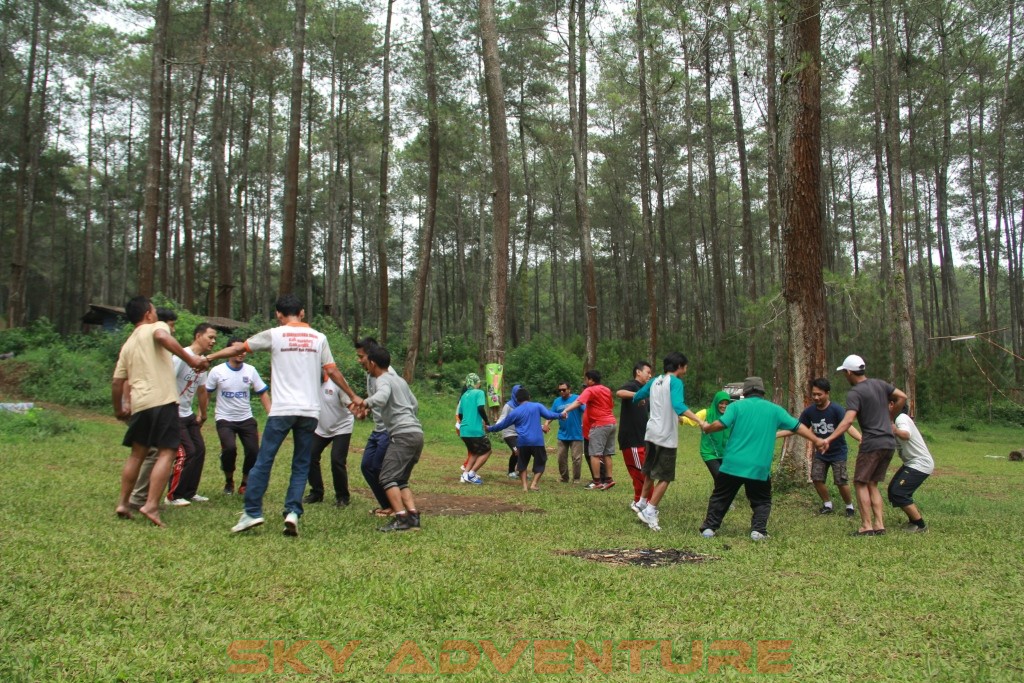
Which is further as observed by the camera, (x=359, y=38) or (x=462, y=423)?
(x=359, y=38)

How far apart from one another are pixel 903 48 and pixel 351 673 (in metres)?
26.3

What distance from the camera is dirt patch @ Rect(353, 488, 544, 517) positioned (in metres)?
7.75

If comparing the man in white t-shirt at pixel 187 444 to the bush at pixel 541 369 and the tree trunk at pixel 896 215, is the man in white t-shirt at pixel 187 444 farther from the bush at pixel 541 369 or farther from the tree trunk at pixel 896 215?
the bush at pixel 541 369

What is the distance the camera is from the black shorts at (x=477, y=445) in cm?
1016

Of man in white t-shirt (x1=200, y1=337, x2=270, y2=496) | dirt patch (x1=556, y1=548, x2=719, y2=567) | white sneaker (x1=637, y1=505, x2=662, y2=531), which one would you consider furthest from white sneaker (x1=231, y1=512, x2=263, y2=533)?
white sneaker (x1=637, y1=505, x2=662, y2=531)

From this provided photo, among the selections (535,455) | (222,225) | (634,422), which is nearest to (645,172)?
(222,225)

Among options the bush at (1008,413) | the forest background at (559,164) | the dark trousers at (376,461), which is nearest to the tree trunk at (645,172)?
the forest background at (559,164)

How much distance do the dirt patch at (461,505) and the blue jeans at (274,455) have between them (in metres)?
2.10

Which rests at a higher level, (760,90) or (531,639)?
(760,90)

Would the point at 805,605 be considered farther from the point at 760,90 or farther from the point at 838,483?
the point at 760,90

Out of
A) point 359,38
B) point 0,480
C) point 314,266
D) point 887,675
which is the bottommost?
point 887,675

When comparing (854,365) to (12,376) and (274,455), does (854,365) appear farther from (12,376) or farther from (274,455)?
(12,376)

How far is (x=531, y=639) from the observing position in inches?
144

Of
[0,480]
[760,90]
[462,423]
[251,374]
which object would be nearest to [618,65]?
[760,90]
